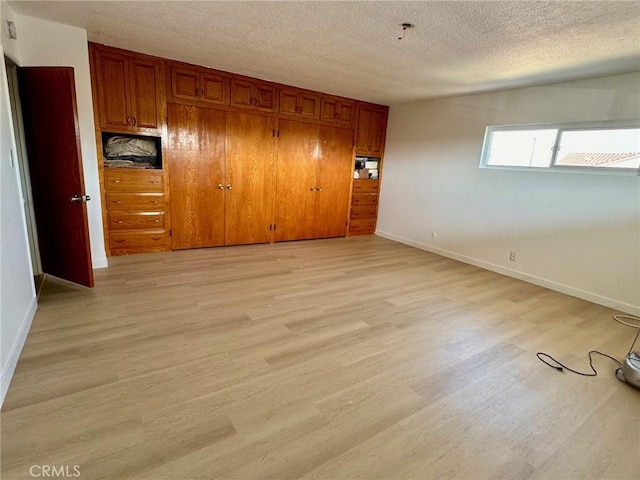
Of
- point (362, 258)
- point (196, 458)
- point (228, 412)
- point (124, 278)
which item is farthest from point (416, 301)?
point (124, 278)

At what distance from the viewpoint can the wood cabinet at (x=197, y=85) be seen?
395cm

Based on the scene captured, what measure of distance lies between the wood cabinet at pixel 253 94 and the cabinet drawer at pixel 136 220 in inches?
72.2

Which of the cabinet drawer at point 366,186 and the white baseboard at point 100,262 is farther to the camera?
the cabinet drawer at point 366,186

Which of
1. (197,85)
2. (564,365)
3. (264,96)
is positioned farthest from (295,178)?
(564,365)

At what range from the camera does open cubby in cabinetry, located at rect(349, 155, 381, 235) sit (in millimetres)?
5938

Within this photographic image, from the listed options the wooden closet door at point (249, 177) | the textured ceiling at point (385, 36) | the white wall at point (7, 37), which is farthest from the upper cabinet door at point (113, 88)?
the wooden closet door at point (249, 177)

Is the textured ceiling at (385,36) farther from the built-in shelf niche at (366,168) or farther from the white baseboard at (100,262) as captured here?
the white baseboard at (100,262)

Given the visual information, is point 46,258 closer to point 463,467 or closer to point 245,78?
point 245,78

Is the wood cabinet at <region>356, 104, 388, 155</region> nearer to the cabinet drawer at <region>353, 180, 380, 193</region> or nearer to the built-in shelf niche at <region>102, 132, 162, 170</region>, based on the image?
the cabinet drawer at <region>353, 180, 380, 193</region>

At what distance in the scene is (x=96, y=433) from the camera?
1.53 meters

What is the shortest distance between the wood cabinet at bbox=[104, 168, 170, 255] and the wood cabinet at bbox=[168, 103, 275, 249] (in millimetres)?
182

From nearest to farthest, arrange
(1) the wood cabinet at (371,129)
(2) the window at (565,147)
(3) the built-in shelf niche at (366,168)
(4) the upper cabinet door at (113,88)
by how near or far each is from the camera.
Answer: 1. (2) the window at (565,147)
2. (4) the upper cabinet door at (113,88)
3. (1) the wood cabinet at (371,129)
4. (3) the built-in shelf niche at (366,168)

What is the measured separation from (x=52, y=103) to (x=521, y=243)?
5.29 metres

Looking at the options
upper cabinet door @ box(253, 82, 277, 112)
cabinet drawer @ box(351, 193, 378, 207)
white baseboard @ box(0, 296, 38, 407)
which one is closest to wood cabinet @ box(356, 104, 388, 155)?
cabinet drawer @ box(351, 193, 378, 207)
